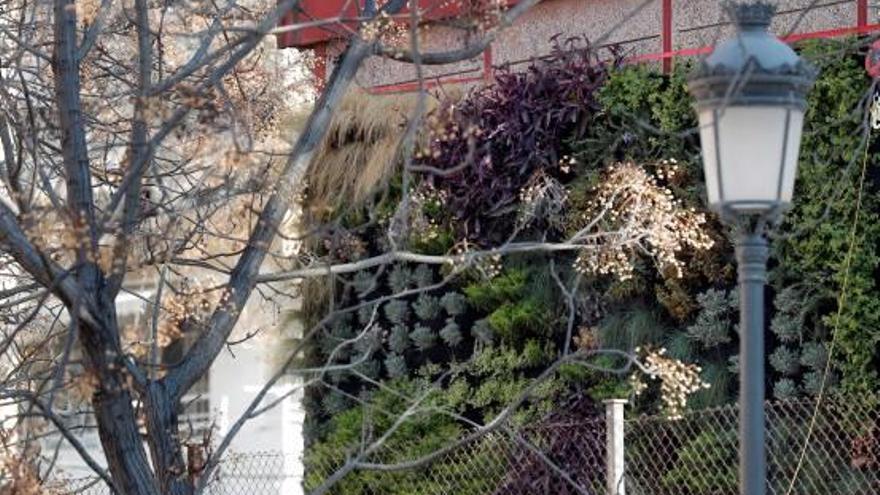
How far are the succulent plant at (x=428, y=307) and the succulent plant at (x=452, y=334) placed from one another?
17 centimetres

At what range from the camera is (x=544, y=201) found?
11.1 m

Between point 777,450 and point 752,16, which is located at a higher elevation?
point 752,16

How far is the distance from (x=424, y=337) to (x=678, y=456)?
2.59m

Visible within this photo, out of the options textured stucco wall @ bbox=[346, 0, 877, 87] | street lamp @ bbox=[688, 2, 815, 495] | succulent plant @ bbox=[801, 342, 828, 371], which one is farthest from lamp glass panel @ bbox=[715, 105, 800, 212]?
textured stucco wall @ bbox=[346, 0, 877, 87]

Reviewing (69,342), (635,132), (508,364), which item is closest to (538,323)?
(508,364)

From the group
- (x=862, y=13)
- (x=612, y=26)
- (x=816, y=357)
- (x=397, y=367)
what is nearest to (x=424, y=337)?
(x=397, y=367)

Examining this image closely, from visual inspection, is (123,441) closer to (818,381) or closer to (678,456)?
(678,456)

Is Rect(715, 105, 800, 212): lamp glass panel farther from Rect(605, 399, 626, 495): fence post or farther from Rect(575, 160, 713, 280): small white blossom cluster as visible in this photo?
Rect(575, 160, 713, 280): small white blossom cluster

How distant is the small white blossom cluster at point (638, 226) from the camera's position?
9.88 metres

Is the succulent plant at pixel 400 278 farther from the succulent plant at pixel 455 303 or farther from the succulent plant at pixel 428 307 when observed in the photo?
the succulent plant at pixel 455 303

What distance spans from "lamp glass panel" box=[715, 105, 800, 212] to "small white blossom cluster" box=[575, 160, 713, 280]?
13.5 ft

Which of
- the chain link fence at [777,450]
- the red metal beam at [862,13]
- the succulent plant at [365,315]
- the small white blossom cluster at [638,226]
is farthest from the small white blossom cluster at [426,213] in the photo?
the red metal beam at [862,13]

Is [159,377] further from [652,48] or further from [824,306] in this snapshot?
[652,48]

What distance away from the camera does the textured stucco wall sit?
35.0 feet
